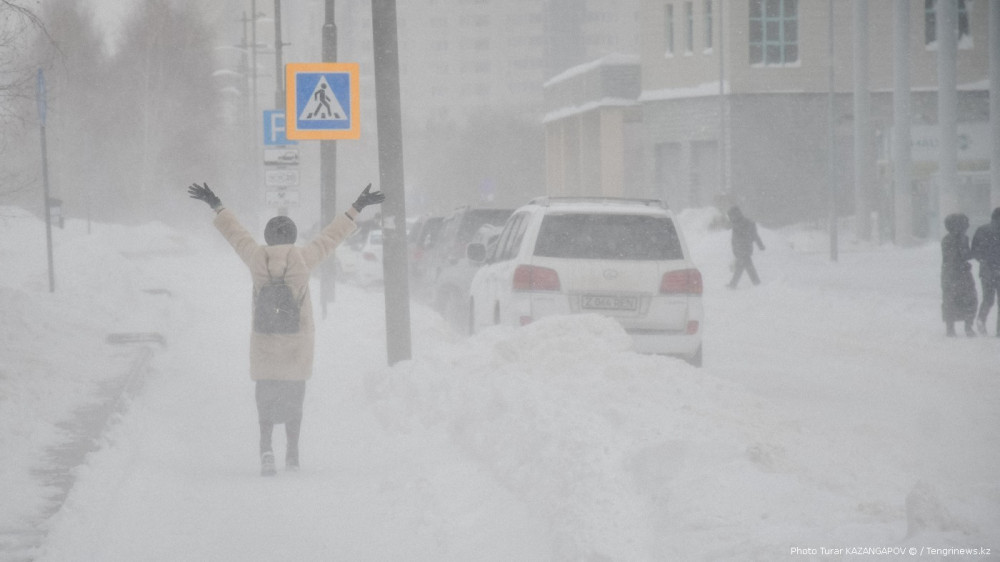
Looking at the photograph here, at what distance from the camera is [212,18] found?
7856cm

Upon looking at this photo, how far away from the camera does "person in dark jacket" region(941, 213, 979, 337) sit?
654 inches

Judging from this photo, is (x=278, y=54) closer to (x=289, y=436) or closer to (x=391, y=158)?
(x=391, y=158)

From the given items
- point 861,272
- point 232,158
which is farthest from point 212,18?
point 861,272

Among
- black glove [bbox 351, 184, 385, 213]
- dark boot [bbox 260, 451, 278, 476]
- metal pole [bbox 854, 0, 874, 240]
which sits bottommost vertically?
dark boot [bbox 260, 451, 278, 476]

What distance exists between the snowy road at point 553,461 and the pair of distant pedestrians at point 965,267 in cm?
173

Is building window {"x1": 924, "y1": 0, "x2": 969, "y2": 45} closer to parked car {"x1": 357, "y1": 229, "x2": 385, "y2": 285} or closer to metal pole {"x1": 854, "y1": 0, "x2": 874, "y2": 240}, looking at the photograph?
metal pole {"x1": 854, "y1": 0, "x2": 874, "y2": 240}

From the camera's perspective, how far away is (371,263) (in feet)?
103

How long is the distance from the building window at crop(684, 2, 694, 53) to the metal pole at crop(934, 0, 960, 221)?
62.4ft

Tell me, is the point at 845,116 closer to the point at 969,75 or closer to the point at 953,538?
the point at 969,75

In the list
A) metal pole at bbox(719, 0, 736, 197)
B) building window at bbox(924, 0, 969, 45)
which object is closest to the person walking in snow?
metal pole at bbox(719, 0, 736, 197)

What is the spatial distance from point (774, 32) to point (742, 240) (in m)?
20.6

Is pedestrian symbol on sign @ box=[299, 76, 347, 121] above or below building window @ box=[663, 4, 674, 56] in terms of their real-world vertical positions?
below

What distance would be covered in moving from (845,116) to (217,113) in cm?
3631

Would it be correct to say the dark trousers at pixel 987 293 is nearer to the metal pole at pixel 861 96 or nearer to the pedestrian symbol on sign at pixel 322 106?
the pedestrian symbol on sign at pixel 322 106
